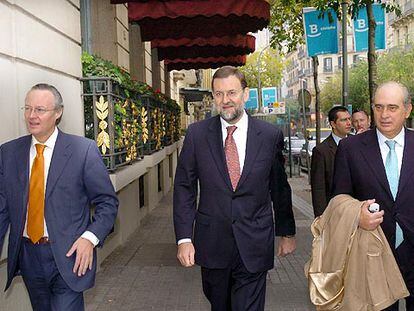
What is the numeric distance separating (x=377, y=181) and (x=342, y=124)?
2.84 meters

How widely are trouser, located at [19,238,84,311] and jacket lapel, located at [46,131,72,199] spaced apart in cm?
34

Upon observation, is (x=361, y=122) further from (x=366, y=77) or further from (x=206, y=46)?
(x=366, y=77)

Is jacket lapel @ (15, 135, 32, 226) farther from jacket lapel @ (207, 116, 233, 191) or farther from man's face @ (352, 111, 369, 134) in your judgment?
man's face @ (352, 111, 369, 134)

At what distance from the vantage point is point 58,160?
3492mm

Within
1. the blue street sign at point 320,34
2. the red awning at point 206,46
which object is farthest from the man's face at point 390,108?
the blue street sign at point 320,34

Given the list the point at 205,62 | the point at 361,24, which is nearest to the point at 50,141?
the point at 361,24

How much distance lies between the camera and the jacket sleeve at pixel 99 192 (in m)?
3.50

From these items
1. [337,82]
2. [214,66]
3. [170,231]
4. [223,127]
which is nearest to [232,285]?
[223,127]

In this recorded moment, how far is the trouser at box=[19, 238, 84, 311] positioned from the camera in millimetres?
3443

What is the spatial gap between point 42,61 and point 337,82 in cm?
6814

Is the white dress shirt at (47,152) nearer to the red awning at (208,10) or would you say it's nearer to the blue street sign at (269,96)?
the red awning at (208,10)

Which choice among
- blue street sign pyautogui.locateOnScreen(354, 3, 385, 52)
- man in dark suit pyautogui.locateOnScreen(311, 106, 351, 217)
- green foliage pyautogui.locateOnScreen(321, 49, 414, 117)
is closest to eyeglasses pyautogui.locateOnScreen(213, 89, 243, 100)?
man in dark suit pyautogui.locateOnScreen(311, 106, 351, 217)

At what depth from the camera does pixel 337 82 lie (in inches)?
2795

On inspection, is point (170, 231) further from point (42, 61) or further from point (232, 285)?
point (232, 285)
